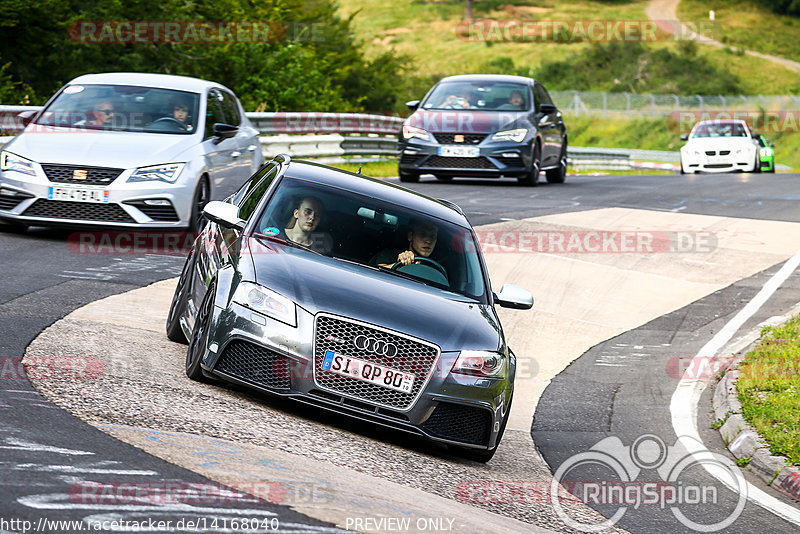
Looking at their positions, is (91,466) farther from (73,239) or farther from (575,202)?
(575,202)

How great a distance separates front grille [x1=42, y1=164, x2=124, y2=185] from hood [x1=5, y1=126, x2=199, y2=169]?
0.17 ft

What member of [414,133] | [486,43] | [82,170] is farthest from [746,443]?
[486,43]

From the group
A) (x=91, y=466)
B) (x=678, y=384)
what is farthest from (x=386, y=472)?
(x=678, y=384)

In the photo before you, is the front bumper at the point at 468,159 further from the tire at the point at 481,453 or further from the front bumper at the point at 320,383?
the front bumper at the point at 320,383

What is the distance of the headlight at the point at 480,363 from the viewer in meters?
6.57

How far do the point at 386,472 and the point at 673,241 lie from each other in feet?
36.7

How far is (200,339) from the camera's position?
6902mm

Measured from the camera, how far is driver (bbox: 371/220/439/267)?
7480 mm

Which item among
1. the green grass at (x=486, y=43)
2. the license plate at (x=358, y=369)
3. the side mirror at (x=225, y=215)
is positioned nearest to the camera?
the license plate at (x=358, y=369)

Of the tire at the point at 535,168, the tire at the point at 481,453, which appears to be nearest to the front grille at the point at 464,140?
the tire at the point at 535,168

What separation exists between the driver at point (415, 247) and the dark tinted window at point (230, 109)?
6690mm

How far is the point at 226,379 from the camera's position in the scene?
22.0 feet

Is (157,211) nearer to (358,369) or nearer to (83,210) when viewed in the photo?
(83,210)

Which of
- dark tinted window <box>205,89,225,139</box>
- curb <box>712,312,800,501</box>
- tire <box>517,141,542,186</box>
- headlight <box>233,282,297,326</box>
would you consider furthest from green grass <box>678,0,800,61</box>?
headlight <box>233,282,297,326</box>
